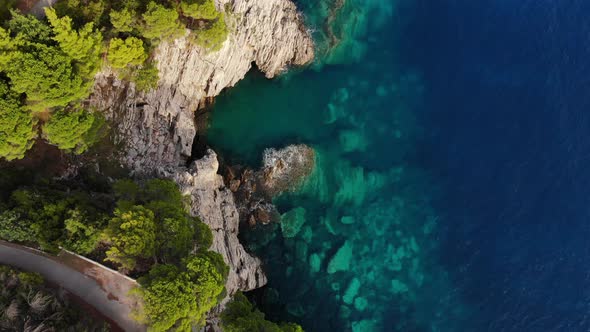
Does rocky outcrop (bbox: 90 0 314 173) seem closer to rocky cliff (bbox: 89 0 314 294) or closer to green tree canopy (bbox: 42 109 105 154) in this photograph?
rocky cliff (bbox: 89 0 314 294)

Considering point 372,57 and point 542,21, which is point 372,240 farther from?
point 542,21

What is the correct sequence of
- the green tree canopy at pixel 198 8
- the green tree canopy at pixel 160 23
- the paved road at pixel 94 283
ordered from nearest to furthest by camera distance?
the paved road at pixel 94 283, the green tree canopy at pixel 160 23, the green tree canopy at pixel 198 8

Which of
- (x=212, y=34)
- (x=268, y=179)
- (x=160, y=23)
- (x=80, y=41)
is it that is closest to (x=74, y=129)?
(x=80, y=41)

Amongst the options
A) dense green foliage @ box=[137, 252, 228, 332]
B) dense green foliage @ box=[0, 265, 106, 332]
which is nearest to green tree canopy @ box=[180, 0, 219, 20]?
dense green foliage @ box=[137, 252, 228, 332]

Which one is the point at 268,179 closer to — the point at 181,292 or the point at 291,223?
the point at 291,223

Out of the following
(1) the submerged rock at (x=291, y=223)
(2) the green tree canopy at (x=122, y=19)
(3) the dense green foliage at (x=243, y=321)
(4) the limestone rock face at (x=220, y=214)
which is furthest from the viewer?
(1) the submerged rock at (x=291, y=223)

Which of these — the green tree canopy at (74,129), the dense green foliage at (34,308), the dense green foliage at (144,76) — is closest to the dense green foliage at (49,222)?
the dense green foliage at (34,308)

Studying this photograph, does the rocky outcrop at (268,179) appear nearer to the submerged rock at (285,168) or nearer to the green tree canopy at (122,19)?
the submerged rock at (285,168)
